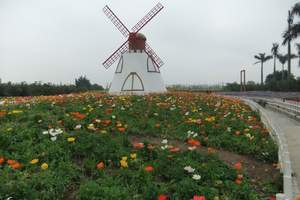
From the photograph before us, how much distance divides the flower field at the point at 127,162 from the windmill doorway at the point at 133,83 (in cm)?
1403

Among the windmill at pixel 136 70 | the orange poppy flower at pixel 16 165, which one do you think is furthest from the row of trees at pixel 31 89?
the orange poppy flower at pixel 16 165

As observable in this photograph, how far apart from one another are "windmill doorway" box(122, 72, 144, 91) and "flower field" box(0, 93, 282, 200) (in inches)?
552

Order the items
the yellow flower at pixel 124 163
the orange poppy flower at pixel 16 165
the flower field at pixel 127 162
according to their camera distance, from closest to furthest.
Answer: the flower field at pixel 127 162 → the orange poppy flower at pixel 16 165 → the yellow flower at pixel 124 163

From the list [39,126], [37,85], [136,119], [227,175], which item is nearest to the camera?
[227,175]

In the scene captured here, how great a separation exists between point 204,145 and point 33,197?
3.84 metres

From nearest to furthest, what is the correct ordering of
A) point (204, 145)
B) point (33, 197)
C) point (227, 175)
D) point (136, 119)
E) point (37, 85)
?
point (33, 197) → point (227, 175) → point (204, 145) → point (136, 119) → point (37, 85)

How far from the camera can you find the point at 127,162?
5246mm

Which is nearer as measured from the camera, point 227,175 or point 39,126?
point 227,175

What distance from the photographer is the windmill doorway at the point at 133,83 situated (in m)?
22.1

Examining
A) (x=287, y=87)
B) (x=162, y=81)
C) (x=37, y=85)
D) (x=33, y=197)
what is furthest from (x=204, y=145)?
(x=287, y=87)

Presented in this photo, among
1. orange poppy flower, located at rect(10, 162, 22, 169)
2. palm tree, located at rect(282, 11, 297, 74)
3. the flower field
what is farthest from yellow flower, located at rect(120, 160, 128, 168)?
palm tree, located at rect(282, 11, 297, 74)

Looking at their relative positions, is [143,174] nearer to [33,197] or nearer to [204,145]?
[33,197]

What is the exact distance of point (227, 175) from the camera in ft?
16.8

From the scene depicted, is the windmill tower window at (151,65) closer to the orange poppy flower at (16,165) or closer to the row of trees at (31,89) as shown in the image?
the row of trees at (31,89)
